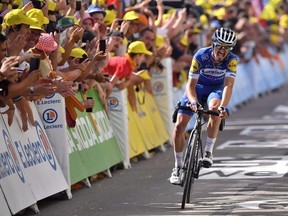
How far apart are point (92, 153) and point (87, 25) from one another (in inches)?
78.3

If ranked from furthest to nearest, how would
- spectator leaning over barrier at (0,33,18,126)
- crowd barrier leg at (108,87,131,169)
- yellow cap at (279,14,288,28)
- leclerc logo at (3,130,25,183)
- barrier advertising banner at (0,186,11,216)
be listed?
1. yellow cap at (279,14,288,28)
2. crowd barrier leg at (108,87,131,169)
3. leclerc logo at (3,130,25,183)
4. barrier advertising banner at (0,186,11,216)
5. spectator leaning over barrier at (0,33,18,126)

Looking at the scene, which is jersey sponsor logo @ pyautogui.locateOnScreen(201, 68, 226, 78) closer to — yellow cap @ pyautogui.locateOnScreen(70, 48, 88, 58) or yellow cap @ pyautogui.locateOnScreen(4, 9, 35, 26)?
yellow cap @ pyautogui.locateOnScreen(70, 48, 88, 58)

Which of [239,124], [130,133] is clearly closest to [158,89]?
[130,133]

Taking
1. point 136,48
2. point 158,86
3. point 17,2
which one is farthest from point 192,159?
point 158,86

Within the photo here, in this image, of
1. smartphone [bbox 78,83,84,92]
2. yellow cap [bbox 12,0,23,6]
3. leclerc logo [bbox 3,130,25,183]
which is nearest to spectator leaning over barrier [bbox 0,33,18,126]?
leclerc logo [bbox 3,130,25,183]

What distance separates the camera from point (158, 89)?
21.1 m

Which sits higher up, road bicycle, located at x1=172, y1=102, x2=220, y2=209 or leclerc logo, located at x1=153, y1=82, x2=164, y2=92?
leclerc logo, located at x1=153, y1=82, x2=164, y2=92

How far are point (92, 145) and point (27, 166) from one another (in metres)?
2.85

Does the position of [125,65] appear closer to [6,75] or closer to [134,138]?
[134,138]

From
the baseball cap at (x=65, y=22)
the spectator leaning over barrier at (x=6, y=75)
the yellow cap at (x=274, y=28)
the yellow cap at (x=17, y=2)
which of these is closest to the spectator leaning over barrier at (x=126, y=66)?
the baseball cap at (x=65, y=22)

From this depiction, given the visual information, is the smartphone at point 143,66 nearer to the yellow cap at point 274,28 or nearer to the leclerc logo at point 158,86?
the leclerc logo at point 158,86

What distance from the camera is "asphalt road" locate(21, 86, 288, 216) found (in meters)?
12.9

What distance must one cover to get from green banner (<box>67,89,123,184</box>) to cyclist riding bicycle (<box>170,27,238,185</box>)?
1.55 m

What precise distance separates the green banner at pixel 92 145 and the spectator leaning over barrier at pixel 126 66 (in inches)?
23.7
